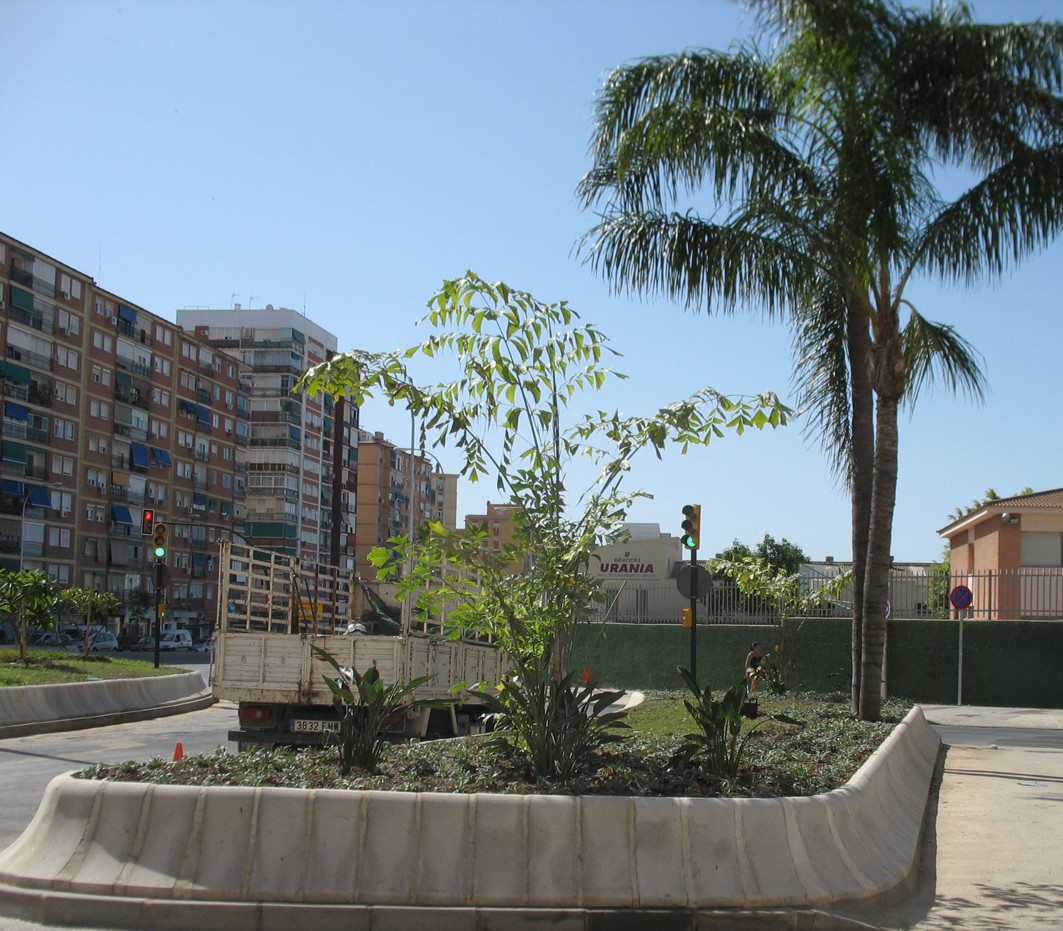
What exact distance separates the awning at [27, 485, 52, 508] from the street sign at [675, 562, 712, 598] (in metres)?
63.9

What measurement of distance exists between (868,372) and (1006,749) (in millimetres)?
6323

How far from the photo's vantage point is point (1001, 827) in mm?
10469

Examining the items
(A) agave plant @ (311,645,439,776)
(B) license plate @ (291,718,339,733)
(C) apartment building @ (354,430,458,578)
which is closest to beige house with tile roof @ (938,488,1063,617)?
(B) license plate @ (291,718,339,733)

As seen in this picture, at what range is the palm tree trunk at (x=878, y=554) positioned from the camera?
14469mm

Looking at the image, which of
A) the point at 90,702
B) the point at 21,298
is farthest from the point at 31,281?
the point at 90,702

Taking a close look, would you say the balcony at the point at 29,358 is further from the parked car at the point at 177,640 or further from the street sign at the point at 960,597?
the street sign at the point at 960,597

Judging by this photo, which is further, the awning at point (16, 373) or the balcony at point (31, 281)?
the balcony at point (31, 281)

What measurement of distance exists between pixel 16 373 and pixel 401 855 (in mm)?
70075

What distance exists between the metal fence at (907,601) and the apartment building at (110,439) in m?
35.6

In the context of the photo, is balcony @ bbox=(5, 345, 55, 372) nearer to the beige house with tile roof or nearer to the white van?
the white van

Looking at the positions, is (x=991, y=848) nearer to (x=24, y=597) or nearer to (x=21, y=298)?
(x=24, y=597)

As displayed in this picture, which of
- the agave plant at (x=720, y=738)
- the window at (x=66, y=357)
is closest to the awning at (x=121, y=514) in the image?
the window at (x=66, y=357)

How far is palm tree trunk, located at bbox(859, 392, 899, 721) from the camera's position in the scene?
14.5 m

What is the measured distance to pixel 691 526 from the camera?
16.6 meters
